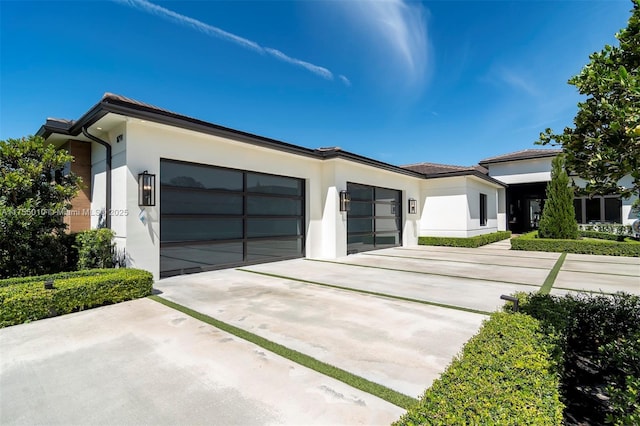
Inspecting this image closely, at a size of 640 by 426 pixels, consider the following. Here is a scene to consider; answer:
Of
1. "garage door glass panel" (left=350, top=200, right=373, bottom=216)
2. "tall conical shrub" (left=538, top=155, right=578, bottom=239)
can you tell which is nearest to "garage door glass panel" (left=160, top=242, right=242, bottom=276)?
"garage door glass panel" (left=350, top=200, right=373, bottom=216)

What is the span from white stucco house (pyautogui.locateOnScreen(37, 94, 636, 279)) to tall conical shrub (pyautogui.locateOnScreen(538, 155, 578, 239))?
341 centimetres

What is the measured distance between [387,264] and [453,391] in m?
7.54

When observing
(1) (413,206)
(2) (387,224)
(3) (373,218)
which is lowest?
(2) (387,224)

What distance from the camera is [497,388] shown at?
1675 mm

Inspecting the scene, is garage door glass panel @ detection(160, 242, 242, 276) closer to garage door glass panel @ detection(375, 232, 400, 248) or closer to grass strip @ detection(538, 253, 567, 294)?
garage door glass panel @ detection(375, 232, 400, 248)

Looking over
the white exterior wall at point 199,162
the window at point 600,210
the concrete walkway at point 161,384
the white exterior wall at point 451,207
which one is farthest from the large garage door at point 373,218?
the window at point 600,210

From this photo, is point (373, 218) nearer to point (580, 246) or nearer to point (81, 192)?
point (580, 246)

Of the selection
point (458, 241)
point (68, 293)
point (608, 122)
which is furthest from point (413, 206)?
point (68, 293)

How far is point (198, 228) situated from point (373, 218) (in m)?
7.68

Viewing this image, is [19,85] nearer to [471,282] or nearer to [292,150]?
[292,150]

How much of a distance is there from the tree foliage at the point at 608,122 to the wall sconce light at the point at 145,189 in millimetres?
6963

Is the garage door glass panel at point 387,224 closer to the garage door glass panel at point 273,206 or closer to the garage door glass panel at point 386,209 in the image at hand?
the garage door glass panel at point 386,209

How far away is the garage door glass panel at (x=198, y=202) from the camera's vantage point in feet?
23.9

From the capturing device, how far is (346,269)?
828 cm
